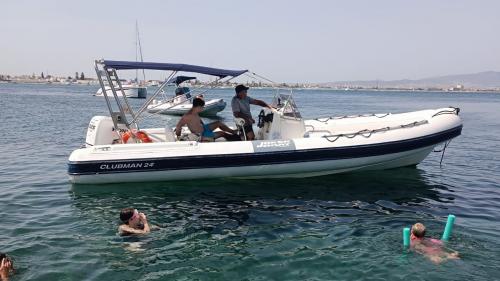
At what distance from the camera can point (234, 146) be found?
991 cm

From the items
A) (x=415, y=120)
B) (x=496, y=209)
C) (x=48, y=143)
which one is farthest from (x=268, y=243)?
(x=48, y=143)

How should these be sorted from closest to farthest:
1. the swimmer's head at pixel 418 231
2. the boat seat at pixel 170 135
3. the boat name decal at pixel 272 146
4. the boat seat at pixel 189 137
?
1. the swimmer's head at pixel 418 231
2. the boat name decal at pixel 272 146
3. the boat seat at pixel 189 137
4. the boat seat at pixel 170 135

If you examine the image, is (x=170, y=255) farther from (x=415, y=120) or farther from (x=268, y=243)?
(x=415, y=120)

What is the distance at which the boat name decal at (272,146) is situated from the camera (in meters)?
9.89

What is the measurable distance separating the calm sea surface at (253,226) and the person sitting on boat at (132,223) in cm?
15

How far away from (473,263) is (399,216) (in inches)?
86.2

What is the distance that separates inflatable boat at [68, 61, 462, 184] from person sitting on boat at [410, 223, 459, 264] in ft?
11.4

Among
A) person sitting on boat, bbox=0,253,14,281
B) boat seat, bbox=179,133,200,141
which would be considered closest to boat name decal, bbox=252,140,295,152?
boat seat, bbox=179,133,200,141

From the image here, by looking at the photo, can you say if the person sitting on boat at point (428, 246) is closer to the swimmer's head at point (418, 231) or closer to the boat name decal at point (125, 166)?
the swimmer's head at point (418, 231)

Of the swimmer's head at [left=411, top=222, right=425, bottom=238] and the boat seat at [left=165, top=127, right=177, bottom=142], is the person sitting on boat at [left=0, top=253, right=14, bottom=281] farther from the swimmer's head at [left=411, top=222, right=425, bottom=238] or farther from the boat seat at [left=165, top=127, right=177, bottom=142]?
the swimmer's head at [left=411, top=222, right=425, bottom=238]

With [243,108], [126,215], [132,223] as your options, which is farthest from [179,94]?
[126,215]

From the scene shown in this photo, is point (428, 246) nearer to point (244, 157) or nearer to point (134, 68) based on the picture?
point (244, 157)

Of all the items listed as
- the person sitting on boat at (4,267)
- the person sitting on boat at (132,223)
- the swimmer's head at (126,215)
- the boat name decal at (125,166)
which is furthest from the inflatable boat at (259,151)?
the person sitting on boat at (4,267)

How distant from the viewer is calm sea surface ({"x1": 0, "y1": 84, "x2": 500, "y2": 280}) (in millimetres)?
6129
